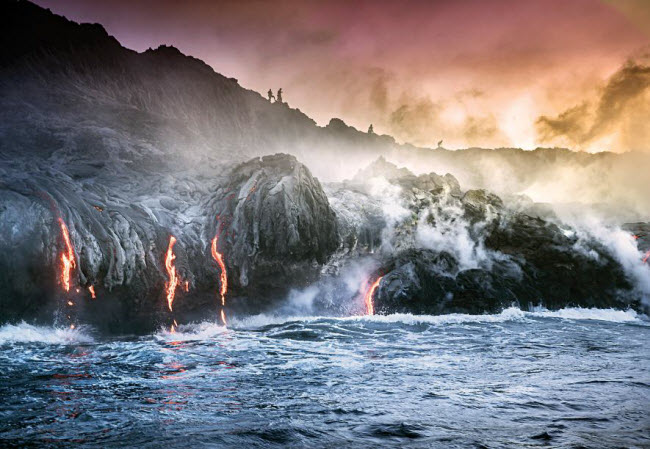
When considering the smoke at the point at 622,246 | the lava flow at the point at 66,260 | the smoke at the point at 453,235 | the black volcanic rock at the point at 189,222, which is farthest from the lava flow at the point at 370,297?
the smoke at the point at 622,246

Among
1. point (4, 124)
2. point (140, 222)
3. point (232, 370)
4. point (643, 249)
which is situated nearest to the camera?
point (232, 370)

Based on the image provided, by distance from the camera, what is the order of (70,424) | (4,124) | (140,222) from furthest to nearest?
(4,124)
(140,222)
(70,424)

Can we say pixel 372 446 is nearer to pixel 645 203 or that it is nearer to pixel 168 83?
pixel 168 83

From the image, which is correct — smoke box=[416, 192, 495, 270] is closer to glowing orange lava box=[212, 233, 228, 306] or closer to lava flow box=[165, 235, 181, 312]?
glowing orange lava box=[212, 233, 228, 306]

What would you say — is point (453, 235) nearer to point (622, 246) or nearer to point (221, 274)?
point (622, 246)

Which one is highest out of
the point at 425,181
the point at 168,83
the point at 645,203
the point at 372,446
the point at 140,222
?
the point at 168,83

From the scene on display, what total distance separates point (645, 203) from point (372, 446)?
114034 mm

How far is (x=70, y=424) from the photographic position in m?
9.27

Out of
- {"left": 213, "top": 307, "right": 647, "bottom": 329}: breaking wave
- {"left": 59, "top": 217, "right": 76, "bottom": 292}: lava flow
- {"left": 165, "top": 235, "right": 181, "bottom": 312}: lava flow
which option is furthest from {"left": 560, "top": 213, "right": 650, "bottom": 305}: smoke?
{"left": 59, "top": 217, "right": 76, "bottom": 292}: lava flow

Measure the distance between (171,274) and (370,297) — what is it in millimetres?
18661

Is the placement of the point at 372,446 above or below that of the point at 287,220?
below

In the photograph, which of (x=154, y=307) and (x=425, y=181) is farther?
(x=425, y=181)

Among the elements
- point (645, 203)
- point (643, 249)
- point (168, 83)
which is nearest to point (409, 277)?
point (643, 249)

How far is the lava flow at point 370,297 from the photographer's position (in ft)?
123
